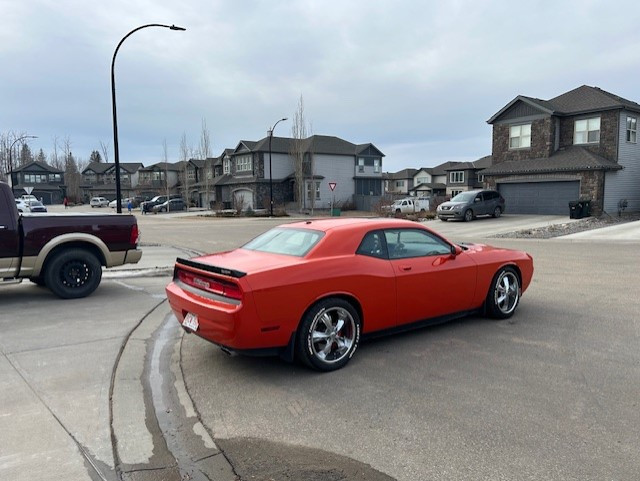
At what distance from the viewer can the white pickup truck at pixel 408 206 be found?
123ft

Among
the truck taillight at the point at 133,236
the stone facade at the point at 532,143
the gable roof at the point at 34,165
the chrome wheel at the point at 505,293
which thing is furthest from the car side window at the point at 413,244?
the gable roof at the point at 34,165

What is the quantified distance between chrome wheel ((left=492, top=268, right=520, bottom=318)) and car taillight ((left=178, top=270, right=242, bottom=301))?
11.8 ft

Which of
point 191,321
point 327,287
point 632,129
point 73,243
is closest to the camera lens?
point 327,287

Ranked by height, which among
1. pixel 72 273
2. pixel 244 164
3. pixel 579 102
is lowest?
pixel 72 273

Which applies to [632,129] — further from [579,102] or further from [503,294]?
[503,294]

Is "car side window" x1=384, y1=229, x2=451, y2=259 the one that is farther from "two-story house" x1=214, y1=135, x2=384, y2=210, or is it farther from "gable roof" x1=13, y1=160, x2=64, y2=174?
"gable roof" x1=13, y1=160, x2=64, y2=174

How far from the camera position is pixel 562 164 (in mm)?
28297

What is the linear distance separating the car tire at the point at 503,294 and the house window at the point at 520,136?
2774cm

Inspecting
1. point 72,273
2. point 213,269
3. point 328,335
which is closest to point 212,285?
point 213,269

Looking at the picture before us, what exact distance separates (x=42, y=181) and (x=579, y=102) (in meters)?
90.0

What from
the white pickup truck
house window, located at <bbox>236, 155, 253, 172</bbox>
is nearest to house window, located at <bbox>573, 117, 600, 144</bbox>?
the white pickup truck

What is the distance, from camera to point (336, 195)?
2099 inches

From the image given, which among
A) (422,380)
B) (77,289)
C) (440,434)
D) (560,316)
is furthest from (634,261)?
(77,289)

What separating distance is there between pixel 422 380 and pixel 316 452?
60.2 inches
